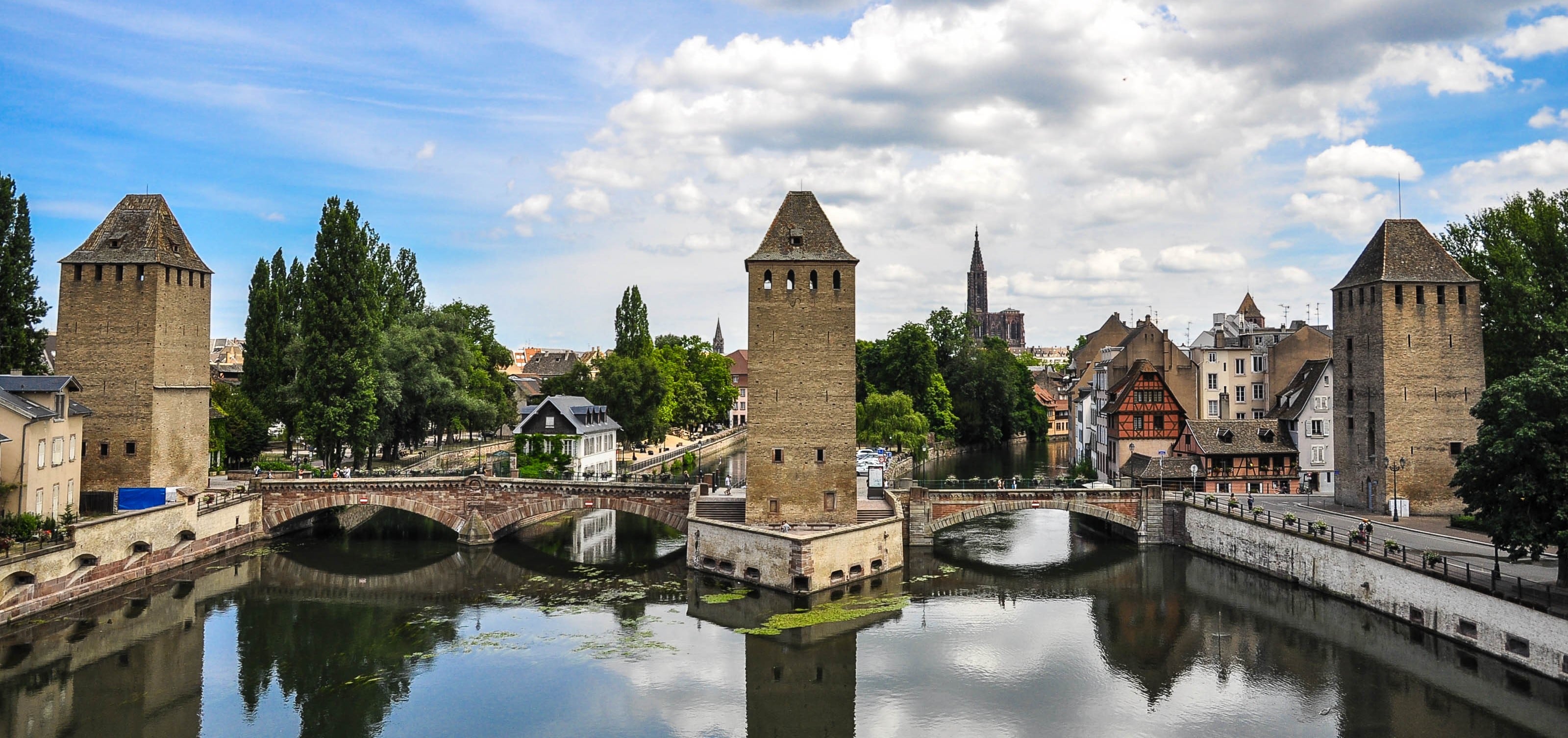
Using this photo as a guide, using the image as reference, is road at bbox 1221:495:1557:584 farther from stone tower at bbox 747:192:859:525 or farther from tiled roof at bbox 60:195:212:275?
tiled roof at bbox 60:195:212:275

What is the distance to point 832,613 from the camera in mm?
31797

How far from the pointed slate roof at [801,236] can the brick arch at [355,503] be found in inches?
770

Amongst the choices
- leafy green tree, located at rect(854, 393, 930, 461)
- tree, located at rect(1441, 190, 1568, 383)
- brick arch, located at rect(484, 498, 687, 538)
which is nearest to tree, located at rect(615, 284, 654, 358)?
leafy green tree, located at rect(854, 393, 930, 461)

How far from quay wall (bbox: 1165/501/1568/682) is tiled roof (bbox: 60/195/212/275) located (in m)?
46.3

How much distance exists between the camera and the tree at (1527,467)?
956 inches

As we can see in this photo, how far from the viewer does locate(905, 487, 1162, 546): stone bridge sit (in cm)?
4288

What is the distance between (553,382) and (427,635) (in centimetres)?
5588

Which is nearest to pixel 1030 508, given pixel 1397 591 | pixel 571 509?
pixel 1397 591

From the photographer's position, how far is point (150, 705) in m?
24.0

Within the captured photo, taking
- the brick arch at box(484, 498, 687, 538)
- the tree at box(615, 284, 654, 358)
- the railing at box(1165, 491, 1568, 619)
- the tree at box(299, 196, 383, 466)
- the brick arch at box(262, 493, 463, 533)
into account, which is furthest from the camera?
the tree at box(615, 284, 654, 358)

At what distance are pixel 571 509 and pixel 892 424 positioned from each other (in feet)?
107

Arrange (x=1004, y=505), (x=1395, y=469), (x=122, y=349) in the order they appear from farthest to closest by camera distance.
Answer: (x=1004, y=505) < (x=122, y=349) < (x=1395, y=469)

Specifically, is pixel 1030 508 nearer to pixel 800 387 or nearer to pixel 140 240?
pixel 800 387

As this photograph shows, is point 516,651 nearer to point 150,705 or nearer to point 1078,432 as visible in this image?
point 150,705
